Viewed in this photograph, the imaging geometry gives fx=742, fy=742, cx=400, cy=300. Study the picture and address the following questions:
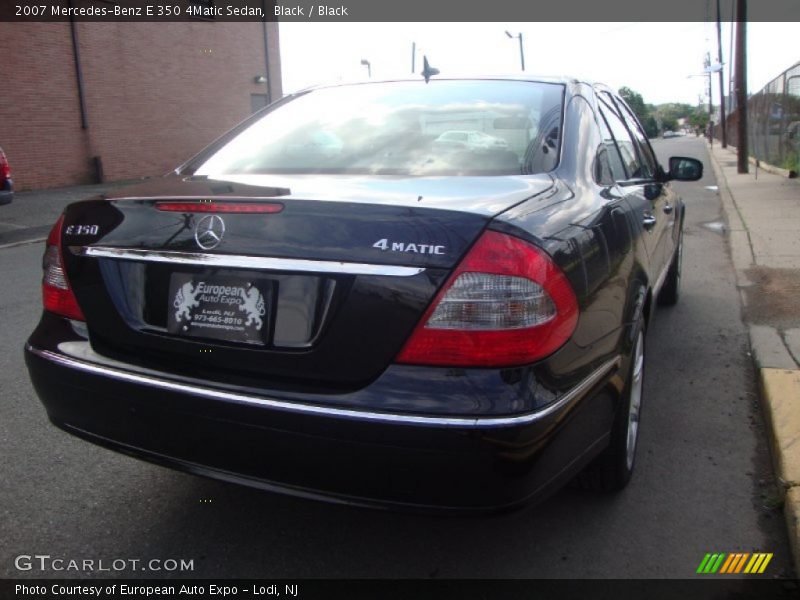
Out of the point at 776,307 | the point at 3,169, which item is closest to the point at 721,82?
the point at 3,169

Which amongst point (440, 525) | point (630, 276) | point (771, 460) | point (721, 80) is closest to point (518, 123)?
point (630, 276)

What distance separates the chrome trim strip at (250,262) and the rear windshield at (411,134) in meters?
0.66

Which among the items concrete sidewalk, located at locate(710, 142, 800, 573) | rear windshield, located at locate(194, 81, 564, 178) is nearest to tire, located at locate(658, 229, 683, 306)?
concrete sidewalk, located at locate(710, 142, 800, 573)

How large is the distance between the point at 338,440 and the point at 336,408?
88 mm

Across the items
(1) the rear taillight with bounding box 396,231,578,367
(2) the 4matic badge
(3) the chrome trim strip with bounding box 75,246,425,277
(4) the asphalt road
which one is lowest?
(4) the asphalt road

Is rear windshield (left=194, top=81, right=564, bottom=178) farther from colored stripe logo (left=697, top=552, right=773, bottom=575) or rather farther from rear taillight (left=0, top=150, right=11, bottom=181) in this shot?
rear taillight (left=0, top=150, right=11, bottom=181)

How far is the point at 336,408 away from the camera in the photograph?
2045 mm

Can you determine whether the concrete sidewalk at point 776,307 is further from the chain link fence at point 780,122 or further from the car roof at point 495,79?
the chain link fence at point 780,122

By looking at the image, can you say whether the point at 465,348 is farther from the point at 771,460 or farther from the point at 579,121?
the point at 771,460

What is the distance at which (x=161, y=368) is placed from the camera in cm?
231

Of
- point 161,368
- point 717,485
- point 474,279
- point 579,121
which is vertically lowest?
point 717,485

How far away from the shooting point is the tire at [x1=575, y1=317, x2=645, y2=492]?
2762mm

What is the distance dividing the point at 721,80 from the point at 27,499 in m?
45.9

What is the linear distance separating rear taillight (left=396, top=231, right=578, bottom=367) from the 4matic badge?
81mm
